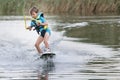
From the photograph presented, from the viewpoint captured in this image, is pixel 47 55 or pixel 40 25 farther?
pixel 40 25

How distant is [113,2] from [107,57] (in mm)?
29689

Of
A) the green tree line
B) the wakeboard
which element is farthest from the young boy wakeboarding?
the green tree line

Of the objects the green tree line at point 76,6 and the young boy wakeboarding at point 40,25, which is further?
the green tree line at point 76,6

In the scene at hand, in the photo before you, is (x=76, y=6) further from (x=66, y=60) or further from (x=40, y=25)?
(x=66, y=60)

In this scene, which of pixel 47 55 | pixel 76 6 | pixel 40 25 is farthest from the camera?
pixel 76 6

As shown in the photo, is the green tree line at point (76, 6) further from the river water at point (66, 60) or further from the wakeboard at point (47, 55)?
the wakeboard at point (47, 55)

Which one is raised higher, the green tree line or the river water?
the river water

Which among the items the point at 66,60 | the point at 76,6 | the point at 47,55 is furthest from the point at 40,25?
the point at 76,6

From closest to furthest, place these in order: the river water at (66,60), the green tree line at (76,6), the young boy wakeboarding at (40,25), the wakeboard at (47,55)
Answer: the river water at (66,60)
the wakeboard at (47,55)
the young boy wakeboarding at (40,25)
the green tree line at (76,6)

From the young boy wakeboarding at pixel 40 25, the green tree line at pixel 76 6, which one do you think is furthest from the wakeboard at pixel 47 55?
the green tree line at pixel 76 6

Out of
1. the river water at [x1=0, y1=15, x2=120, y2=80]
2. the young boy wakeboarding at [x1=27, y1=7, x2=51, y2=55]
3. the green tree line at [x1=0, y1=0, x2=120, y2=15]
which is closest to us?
the river water at [x1=0, y1=15, x2=120, y2=80]

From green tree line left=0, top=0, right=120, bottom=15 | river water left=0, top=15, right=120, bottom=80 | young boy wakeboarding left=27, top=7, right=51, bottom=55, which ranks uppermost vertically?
young boy wakeboarding left=27, top=7, right=51, bottom=55

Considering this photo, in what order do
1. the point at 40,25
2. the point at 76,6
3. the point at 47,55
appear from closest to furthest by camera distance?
the point at 47,55 < the point at 40,25 < the point at 76,6

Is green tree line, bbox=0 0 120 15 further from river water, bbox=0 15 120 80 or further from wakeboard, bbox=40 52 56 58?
wakeboard, bbox=40 52 56 58
